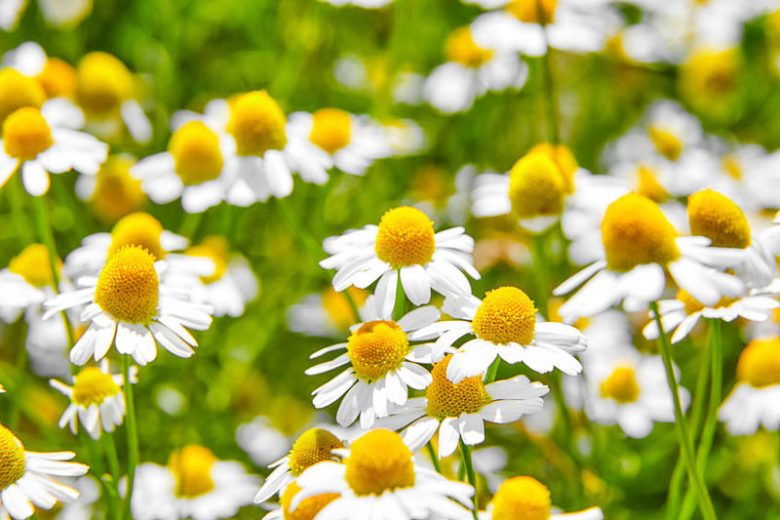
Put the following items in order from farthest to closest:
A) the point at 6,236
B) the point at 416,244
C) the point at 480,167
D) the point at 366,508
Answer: the point at 480,167
the point at 6,236
the point at 416,244
the point at 366,508

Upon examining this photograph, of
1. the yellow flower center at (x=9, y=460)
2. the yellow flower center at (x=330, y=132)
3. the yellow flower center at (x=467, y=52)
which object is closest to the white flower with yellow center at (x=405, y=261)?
the yellow flower center at (x=9, y=460)

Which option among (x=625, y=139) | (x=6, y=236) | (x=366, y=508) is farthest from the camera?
(x=625, y=139)

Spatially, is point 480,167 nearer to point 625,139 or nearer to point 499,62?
point 499,62

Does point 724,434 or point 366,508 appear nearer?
point 366,508

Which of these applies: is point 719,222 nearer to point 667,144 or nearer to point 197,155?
point 197,155

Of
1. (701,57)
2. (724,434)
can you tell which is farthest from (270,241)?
(701,57)
